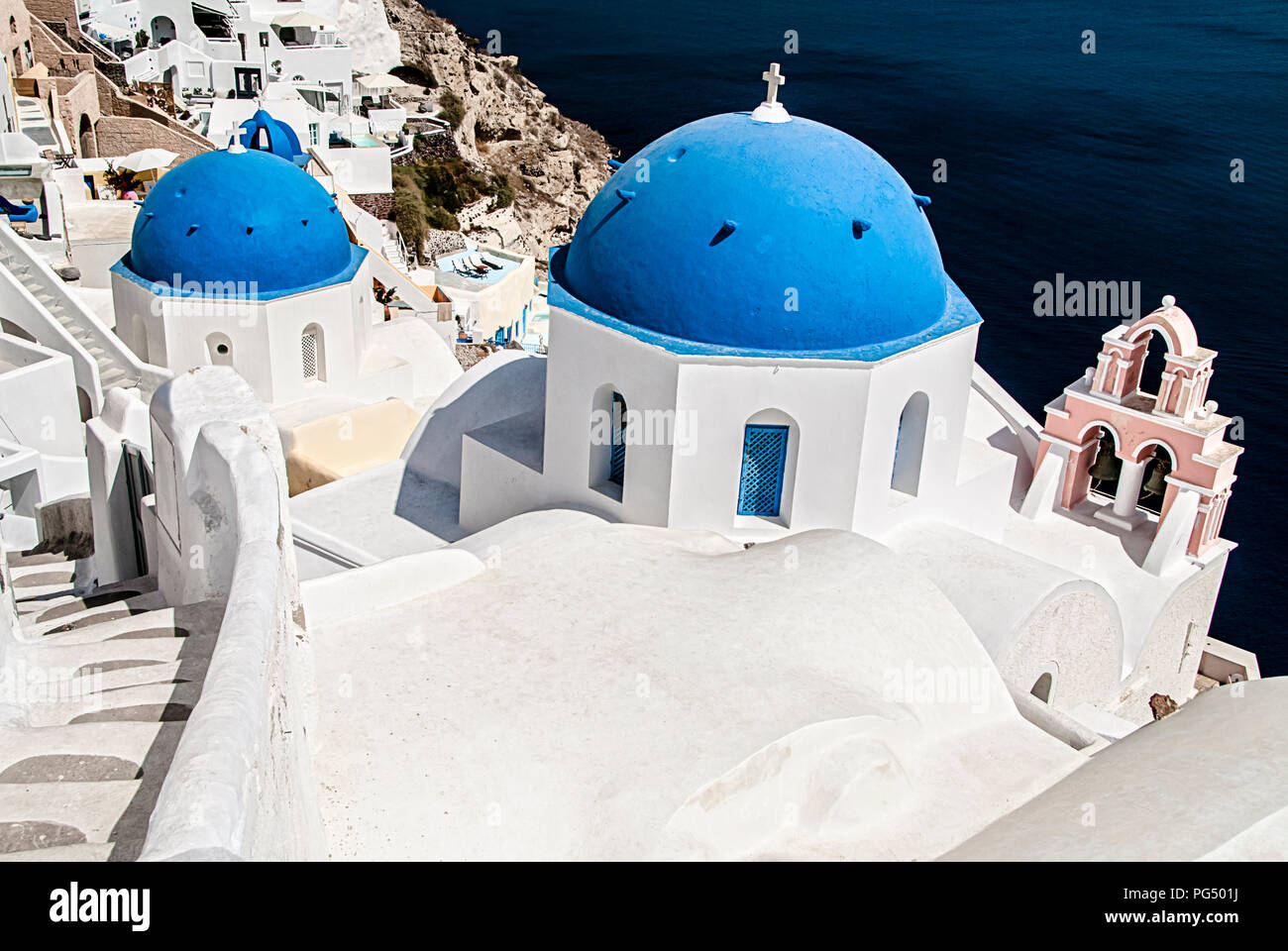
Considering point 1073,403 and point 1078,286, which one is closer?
point 1073,403

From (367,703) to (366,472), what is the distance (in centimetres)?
684

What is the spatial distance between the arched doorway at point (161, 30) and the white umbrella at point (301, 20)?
20.0 ft

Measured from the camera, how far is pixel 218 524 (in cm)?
715

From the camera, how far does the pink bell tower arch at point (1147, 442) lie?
1417 centimetres

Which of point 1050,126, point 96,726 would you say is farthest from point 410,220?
point 96,726

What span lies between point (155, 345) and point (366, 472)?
496 cm

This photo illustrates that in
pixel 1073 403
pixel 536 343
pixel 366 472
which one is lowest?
pixel 536 343

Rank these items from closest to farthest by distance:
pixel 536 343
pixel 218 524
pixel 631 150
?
pixel 218 524 < pixel 536 343 < pixel 631 150

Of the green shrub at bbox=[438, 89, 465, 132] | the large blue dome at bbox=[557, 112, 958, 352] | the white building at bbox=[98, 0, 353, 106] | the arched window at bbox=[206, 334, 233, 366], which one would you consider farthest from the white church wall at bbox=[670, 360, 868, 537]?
the green shrub at bbox=[438, 89, 465, 132]

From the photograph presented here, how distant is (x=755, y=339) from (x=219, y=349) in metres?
9.34

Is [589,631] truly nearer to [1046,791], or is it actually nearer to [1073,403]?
[1046,791]

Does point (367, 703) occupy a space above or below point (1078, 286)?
above

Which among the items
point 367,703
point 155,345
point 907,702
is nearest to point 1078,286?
point 155,345

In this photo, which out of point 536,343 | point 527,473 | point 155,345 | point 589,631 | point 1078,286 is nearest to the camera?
point 589,631
